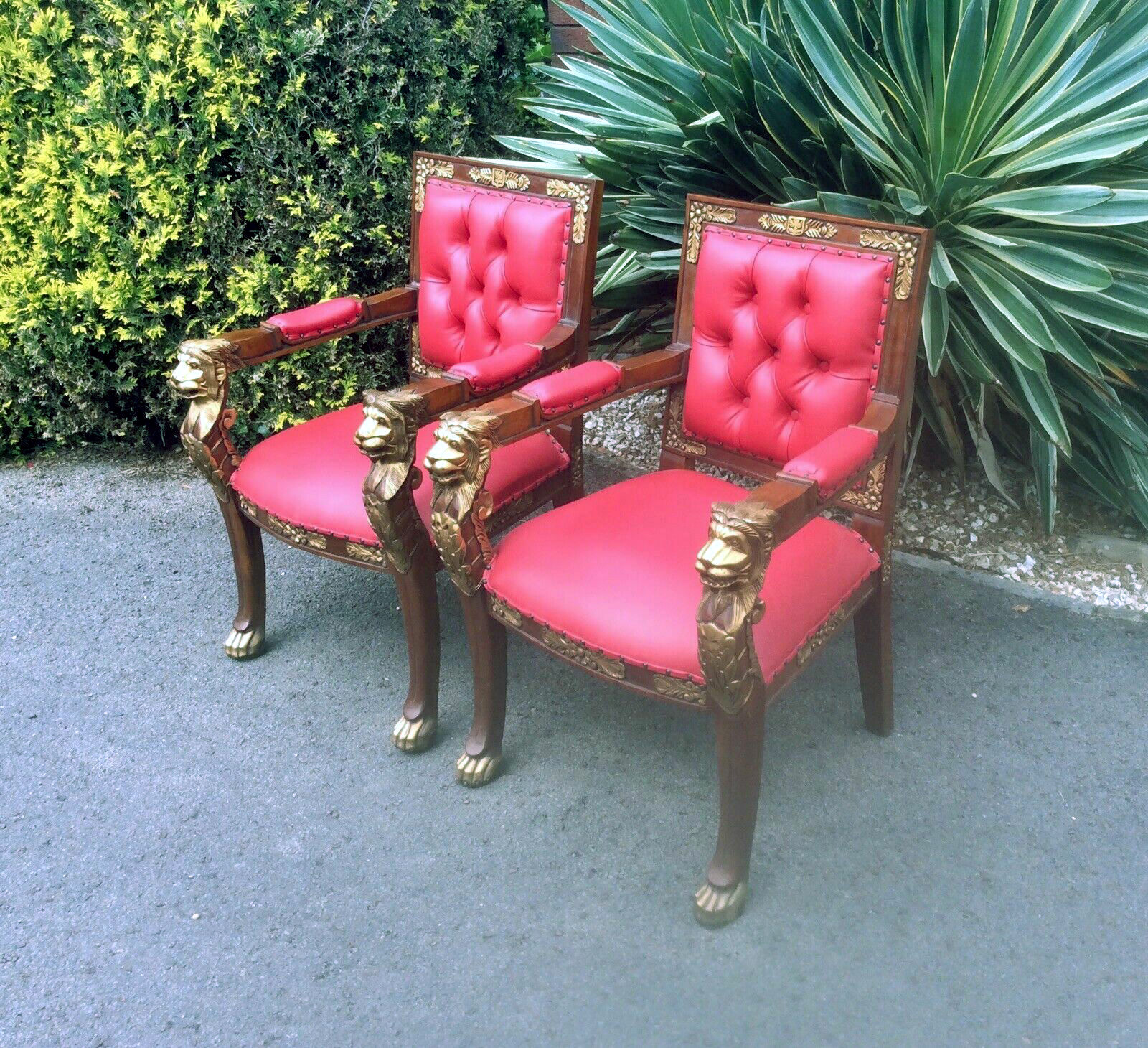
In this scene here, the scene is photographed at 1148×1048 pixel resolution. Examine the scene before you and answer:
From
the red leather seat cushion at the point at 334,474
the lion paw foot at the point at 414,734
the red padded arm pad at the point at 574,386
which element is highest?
the red padded arm pad at the point at 574,386

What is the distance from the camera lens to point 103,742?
2.30 metres

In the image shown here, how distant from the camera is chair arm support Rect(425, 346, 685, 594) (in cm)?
183

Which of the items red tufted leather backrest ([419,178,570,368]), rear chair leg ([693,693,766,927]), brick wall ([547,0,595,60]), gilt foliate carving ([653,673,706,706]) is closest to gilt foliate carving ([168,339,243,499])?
red tufted leather backrest ([419,178,570,368])

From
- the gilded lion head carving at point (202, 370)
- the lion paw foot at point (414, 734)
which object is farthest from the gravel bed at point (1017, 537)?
the gilded lion head carving at point (202, 370)

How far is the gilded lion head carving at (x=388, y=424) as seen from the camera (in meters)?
1.92

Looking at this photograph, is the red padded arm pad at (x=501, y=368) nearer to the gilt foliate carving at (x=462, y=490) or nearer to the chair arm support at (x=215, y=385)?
the gilt foliate carving at (x=462, y=490)

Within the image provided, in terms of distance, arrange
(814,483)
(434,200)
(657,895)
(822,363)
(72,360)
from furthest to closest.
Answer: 1. (72,360)
2. (434,200)
3. (822,363)
4. (657,895)
5. (814,483)

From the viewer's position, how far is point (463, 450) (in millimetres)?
1830

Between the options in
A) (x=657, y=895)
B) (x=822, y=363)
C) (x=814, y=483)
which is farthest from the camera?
(x=822, y=363)

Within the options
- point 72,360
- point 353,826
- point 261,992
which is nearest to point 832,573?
point 353,826

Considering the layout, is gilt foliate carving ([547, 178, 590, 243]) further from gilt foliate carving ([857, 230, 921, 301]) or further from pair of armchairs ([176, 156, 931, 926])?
gilt foliate carving ([857, 230, 921, 301])

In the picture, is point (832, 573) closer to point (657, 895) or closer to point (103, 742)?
point (657, 895)

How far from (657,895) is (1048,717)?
1.09 meters

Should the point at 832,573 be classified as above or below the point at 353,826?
above
